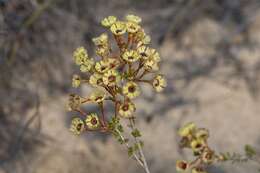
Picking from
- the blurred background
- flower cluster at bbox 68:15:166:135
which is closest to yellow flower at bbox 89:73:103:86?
flower cluster at bbox 68:15:166:135

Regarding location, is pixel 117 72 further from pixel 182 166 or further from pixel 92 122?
pixel 182 166

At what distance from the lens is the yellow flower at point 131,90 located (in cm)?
194

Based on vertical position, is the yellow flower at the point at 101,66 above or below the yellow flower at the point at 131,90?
above

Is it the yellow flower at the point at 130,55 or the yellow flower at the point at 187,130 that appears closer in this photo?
the yellow flower at the point at 187,130

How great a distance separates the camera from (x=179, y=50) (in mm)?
4391

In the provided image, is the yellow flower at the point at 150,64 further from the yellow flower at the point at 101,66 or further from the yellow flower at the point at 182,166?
the yellow flower at the point at 182,166

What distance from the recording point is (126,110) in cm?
194

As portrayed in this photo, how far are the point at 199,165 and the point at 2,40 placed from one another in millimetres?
2325

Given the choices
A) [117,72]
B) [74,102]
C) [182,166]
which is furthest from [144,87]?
[182,166]

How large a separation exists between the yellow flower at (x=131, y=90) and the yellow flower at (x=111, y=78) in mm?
39

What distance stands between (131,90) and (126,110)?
0.07 m

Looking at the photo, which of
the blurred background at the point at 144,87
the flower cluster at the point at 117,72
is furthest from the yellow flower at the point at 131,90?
the blurred background at the point at 144,87

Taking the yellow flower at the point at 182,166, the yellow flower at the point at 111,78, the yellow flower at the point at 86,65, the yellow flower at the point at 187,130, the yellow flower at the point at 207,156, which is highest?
the yellow flower at the point at 86,65

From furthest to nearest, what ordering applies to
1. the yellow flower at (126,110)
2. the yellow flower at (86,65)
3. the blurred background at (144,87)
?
the blurred background at (144,87) → the yellow flower at (86,65) → the yellow flower at (126,110)
